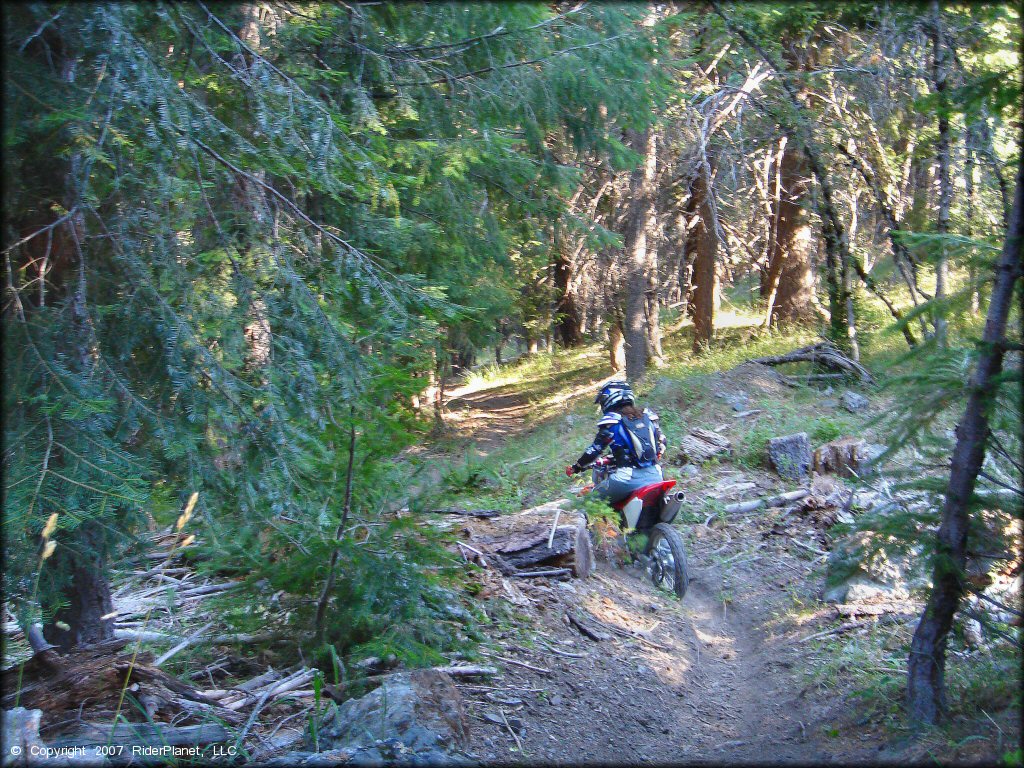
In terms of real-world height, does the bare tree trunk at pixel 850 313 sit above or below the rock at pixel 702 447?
above

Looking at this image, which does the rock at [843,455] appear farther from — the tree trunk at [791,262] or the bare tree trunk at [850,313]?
the tree trunk at [791,262]

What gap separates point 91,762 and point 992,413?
179 inches

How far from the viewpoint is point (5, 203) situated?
4.27 metres

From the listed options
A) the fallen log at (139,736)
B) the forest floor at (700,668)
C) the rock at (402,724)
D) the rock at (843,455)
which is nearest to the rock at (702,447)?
the rock at (843,455)

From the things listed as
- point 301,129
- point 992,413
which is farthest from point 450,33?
point 992,413

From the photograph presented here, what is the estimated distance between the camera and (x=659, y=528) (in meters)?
7.56

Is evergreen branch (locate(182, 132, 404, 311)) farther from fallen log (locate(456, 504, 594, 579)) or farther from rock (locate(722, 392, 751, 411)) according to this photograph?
rock (locate(722, 392, 751, 411))

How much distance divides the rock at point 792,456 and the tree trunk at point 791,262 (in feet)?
28.4

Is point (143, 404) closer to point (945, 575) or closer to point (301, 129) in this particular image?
point (301, 129)

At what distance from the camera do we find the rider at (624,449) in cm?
782

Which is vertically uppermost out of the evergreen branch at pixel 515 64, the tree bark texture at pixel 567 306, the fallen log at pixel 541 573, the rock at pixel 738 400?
the evergreen branch at pixel 515 64

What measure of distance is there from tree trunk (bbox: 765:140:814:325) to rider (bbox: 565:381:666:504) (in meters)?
11.3

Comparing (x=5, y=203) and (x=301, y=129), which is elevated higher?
(x=301, y=129)

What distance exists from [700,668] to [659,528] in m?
1.65
